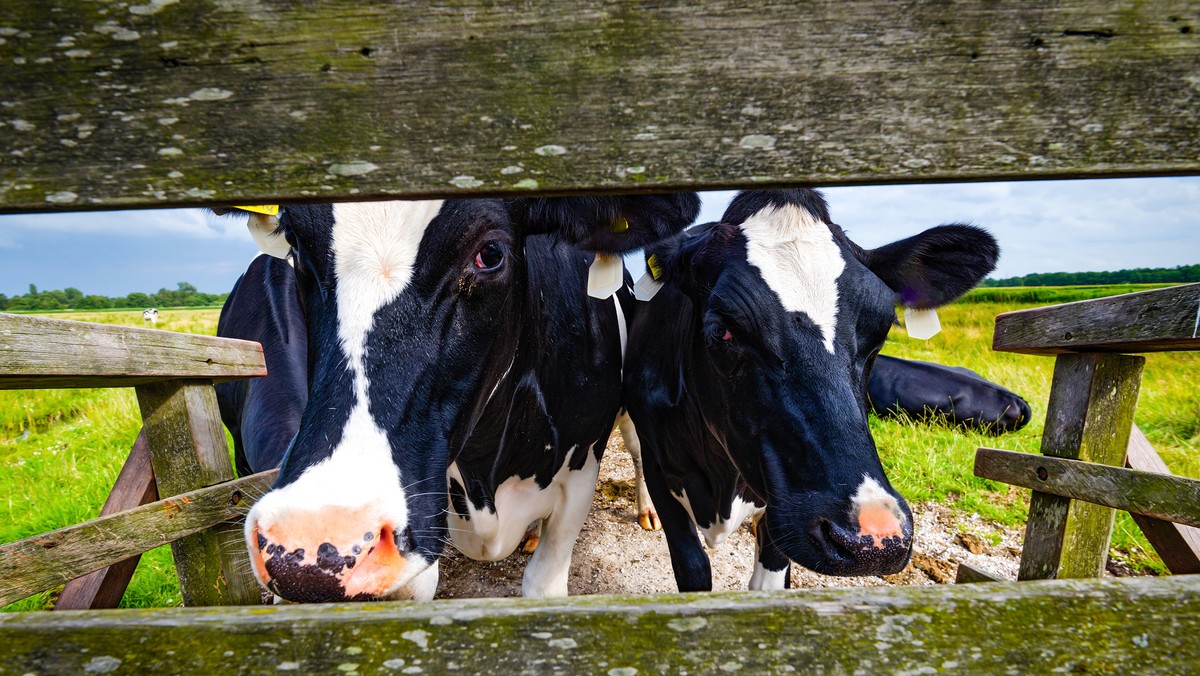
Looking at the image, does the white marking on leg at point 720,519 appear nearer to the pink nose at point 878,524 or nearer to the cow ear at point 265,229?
the pink nose at point 878,524

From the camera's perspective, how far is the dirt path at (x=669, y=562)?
390cm

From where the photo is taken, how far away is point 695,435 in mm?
3043

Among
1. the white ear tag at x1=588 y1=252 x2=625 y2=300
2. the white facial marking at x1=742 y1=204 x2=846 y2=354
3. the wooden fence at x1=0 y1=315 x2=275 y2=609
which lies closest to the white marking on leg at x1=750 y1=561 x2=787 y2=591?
the white facial marking at x1=742 y1=204 x2=846 y2=354

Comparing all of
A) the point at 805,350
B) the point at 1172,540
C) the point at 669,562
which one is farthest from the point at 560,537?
the point at 1172,540

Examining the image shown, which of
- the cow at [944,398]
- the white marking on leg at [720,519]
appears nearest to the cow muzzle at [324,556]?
the white marking on leg at [720,519]

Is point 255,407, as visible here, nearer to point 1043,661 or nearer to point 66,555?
point 66,555

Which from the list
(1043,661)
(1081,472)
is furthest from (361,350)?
A: (1081,472)

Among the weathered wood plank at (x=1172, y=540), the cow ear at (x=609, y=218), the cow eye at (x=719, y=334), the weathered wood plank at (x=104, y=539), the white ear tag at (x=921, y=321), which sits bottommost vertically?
the weathered wood plank at (x=104, y=539)

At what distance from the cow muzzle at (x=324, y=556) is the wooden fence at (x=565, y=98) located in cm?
53

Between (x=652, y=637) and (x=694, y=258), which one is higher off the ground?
(x=694, y=258)

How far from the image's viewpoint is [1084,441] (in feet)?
6.88

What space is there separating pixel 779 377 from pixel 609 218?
90 centimetres

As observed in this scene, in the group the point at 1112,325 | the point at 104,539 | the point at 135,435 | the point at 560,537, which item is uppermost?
the point at 1112,325

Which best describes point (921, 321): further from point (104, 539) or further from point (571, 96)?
point (104, 539)
